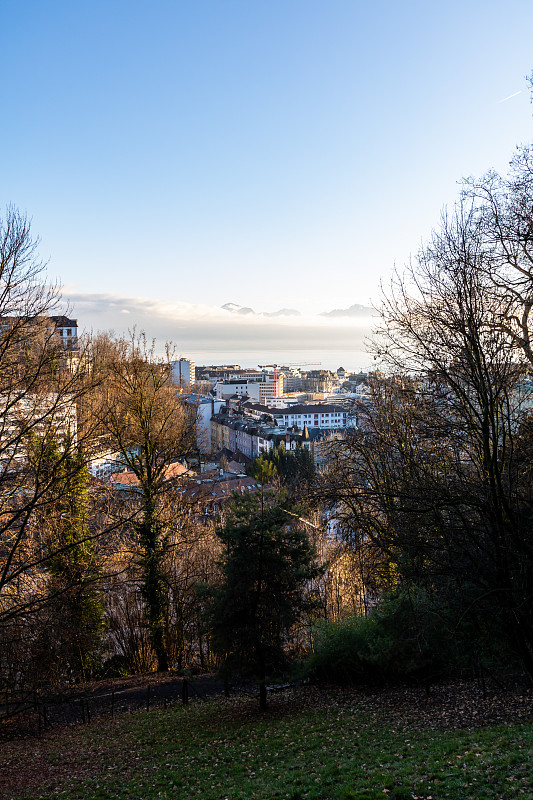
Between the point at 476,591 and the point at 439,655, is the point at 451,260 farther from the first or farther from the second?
the point at 439,655

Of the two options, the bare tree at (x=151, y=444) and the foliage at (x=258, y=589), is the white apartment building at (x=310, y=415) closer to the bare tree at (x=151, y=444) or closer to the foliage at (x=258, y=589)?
the bare tree at (x=151, y=444)

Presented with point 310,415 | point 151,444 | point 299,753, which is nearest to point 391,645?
point 299,753

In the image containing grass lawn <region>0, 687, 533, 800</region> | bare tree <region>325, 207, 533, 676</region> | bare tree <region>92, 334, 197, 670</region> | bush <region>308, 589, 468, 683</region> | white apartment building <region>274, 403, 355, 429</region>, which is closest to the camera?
grass lawn <region>0, 687, 533, 800</region>

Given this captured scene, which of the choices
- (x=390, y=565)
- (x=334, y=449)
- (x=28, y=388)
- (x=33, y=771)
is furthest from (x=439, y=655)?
(x=28, y=388)

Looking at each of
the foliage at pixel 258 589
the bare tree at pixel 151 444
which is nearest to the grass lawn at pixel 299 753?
the foliage at pixel 258 589

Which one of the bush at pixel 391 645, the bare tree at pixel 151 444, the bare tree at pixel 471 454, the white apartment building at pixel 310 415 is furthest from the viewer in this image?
the white apartment building at pixel 310 415

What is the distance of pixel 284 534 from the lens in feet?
44.1

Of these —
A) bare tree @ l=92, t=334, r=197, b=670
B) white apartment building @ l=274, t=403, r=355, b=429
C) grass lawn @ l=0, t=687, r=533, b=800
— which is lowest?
grass lawn @ l=0, t=687, r=533, b=800

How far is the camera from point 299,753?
30.2 feet

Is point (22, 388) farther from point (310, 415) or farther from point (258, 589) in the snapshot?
point (310, 415)

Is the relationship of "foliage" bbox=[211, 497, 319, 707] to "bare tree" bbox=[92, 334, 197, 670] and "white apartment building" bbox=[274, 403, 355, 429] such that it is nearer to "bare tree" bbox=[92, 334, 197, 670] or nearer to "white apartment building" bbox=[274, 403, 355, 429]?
"bare tree" bbox=[92, 334, 197, 670]

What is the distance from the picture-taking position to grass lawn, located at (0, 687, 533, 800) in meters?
6.86

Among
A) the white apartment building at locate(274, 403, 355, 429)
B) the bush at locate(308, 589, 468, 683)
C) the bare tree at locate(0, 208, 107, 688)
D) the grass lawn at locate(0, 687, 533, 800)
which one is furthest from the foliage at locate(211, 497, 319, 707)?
the white apartment building at locate(274, 403, 355, 429)

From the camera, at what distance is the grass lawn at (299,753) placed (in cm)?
686
